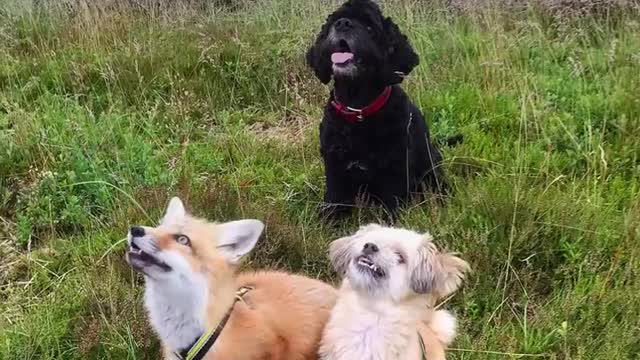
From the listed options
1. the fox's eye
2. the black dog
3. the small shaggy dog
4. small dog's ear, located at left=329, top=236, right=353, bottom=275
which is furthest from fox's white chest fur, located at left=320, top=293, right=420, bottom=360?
the black dog

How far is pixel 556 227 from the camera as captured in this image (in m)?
3.38

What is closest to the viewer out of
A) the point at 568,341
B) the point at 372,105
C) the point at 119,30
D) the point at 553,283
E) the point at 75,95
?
the point at 568,341

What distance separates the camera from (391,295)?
2611 mm

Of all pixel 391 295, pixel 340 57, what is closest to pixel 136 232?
pixel 391 295

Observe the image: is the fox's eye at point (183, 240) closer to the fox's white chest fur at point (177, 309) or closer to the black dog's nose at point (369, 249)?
the fox's white chest fur at point (177, 309)

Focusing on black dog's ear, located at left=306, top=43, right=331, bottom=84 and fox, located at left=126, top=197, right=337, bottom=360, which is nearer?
fox, located at left=126, top=197, right=337, bottom=360

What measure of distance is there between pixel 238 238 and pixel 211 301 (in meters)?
0.23

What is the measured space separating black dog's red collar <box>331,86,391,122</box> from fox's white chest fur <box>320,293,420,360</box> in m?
1.42

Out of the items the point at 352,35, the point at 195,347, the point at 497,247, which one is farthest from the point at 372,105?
the point at 195,347

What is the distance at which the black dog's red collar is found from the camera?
3926mm

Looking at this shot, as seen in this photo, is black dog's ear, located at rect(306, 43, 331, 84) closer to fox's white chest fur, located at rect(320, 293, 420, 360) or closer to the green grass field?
the green grass field

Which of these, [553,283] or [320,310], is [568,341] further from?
[320,310]

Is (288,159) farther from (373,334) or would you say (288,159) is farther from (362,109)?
(373,334)

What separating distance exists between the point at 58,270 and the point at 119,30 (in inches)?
139
